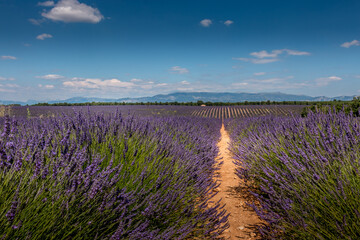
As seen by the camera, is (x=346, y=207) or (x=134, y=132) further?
(x=134, y=132)

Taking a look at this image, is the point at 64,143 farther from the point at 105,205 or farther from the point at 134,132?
the point at 134,132

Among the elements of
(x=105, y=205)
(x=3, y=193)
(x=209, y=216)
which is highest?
(x=3, y=193)

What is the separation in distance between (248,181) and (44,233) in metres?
3.51

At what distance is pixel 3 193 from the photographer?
4.29 feet

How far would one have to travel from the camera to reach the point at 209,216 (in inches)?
83.1

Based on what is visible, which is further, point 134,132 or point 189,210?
point 134,132

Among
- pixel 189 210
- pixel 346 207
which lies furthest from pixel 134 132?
pixel 346 207

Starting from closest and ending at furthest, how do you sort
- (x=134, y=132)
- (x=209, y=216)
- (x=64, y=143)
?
1. (x=64, y=143)
2. (x=209, y=216)
3. (x=134, y=132)

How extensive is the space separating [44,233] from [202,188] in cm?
173

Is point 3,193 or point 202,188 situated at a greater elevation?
point 3,193

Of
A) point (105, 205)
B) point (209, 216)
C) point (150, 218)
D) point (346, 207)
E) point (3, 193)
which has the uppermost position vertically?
point (3, 193)

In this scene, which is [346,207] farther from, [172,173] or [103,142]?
[103,142]

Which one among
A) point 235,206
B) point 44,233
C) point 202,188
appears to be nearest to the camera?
point 44,233

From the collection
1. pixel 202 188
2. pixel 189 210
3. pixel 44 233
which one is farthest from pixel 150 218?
pixel 202 188
